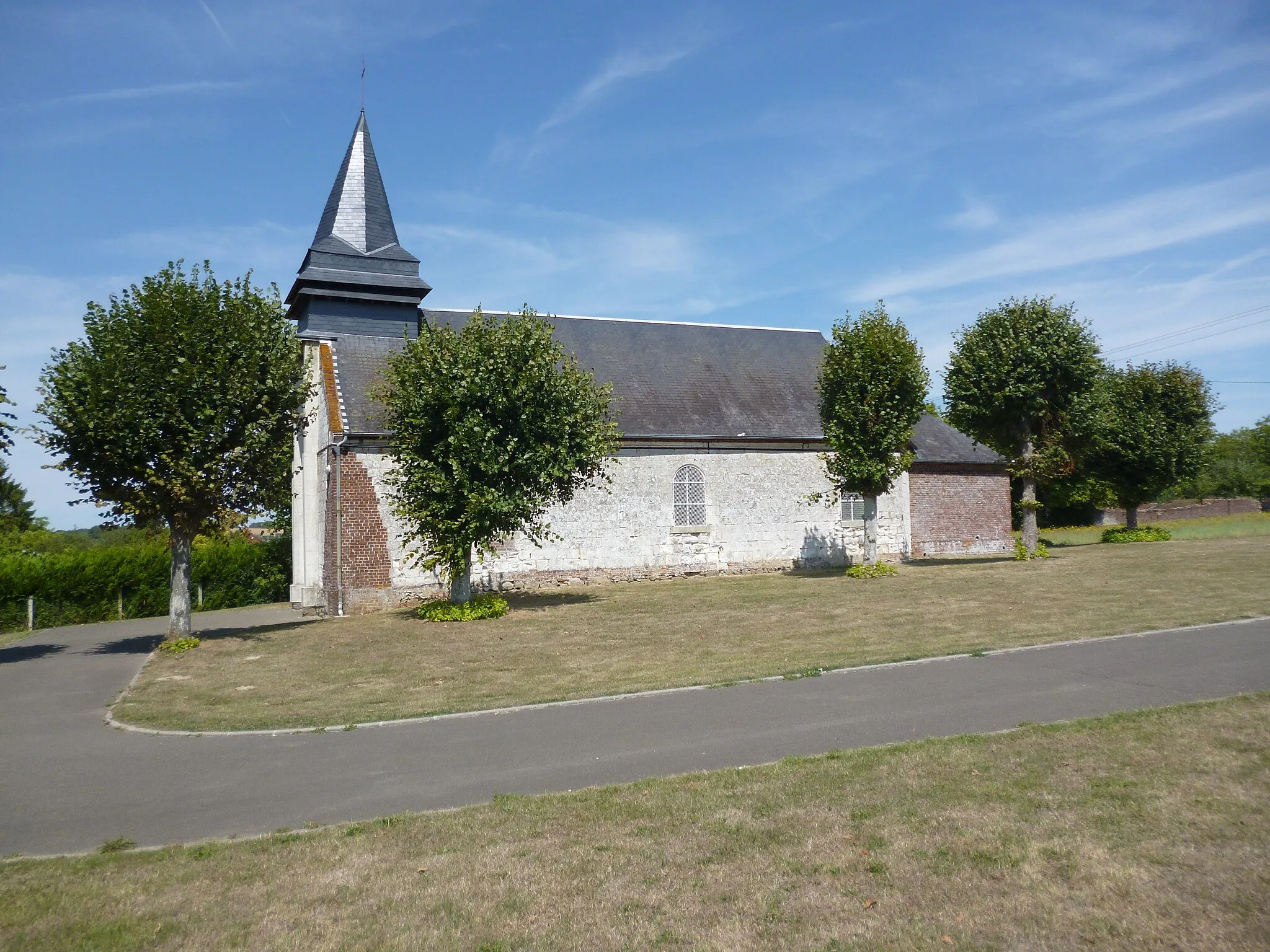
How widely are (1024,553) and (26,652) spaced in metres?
24.3

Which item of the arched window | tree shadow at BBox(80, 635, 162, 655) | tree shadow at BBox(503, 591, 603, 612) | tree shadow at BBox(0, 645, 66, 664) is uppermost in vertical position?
the arched window

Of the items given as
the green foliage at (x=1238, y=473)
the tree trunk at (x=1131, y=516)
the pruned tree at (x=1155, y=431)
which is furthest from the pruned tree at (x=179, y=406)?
the green foliage at (x=1238, y=473)

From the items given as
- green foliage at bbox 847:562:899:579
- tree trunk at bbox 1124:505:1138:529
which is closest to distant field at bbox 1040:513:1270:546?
tree trunk at bbox 1124:505:1138:529

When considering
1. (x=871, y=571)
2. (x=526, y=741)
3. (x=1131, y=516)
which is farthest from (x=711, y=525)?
(x=1131, y=516)

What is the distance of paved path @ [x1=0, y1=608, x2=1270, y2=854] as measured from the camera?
20.5ft

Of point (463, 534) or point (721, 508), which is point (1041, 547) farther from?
point (463, 534)

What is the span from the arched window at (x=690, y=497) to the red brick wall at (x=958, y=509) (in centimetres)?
717

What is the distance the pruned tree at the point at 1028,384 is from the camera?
24.4 m

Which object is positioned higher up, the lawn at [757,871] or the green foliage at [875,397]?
the green foliage at [875,397]

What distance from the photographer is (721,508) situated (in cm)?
2423

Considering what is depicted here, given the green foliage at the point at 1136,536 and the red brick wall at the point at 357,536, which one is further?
the green foliage at the point at 1136,536

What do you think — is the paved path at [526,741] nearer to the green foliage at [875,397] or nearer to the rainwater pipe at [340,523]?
the rainwater pipe at [340,523]

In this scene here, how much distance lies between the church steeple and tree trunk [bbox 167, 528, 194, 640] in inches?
340

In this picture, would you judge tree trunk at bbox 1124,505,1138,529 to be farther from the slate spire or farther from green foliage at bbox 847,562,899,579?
the slate spire
